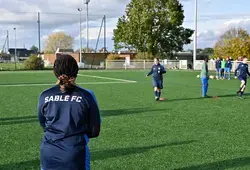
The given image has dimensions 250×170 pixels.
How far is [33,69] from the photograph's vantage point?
48.5 m

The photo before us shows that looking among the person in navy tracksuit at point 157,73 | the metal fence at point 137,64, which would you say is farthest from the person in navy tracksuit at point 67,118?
the metal fence at point 137,64

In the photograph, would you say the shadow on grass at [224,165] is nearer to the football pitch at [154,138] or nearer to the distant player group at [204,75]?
the football pitch at [154,138]

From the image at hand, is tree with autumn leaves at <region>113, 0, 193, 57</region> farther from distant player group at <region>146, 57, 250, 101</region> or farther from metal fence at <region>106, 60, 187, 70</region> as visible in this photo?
distant player group at <region>146, 57, 250, 101</region>

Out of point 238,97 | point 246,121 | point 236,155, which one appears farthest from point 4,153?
point 238,97

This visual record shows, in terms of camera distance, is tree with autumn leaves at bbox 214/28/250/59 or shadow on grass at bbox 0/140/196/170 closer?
shadow on grass at bbox 0/140/196/170

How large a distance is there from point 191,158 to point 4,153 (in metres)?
3.46

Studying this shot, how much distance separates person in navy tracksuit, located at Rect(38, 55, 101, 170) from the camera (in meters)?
3.09

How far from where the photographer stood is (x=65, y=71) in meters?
3.07

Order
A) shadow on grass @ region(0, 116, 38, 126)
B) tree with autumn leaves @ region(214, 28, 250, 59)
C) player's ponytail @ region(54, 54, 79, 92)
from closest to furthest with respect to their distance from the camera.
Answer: player's ponytail @ region(54, 54, 79, 92) < shadow on grass @ region(0, 116, 38, 126) < tree with autumn leaves @ region(214, 28, 250, 59)

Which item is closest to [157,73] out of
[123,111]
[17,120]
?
[123,111]

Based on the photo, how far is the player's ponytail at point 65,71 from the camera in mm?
3076

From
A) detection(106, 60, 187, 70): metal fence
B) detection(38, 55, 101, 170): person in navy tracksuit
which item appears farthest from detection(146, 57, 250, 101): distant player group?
detection(106, 60, 187, 70): metal fence

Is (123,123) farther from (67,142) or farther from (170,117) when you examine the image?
(67,142)

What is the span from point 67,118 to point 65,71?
414 millimetres
